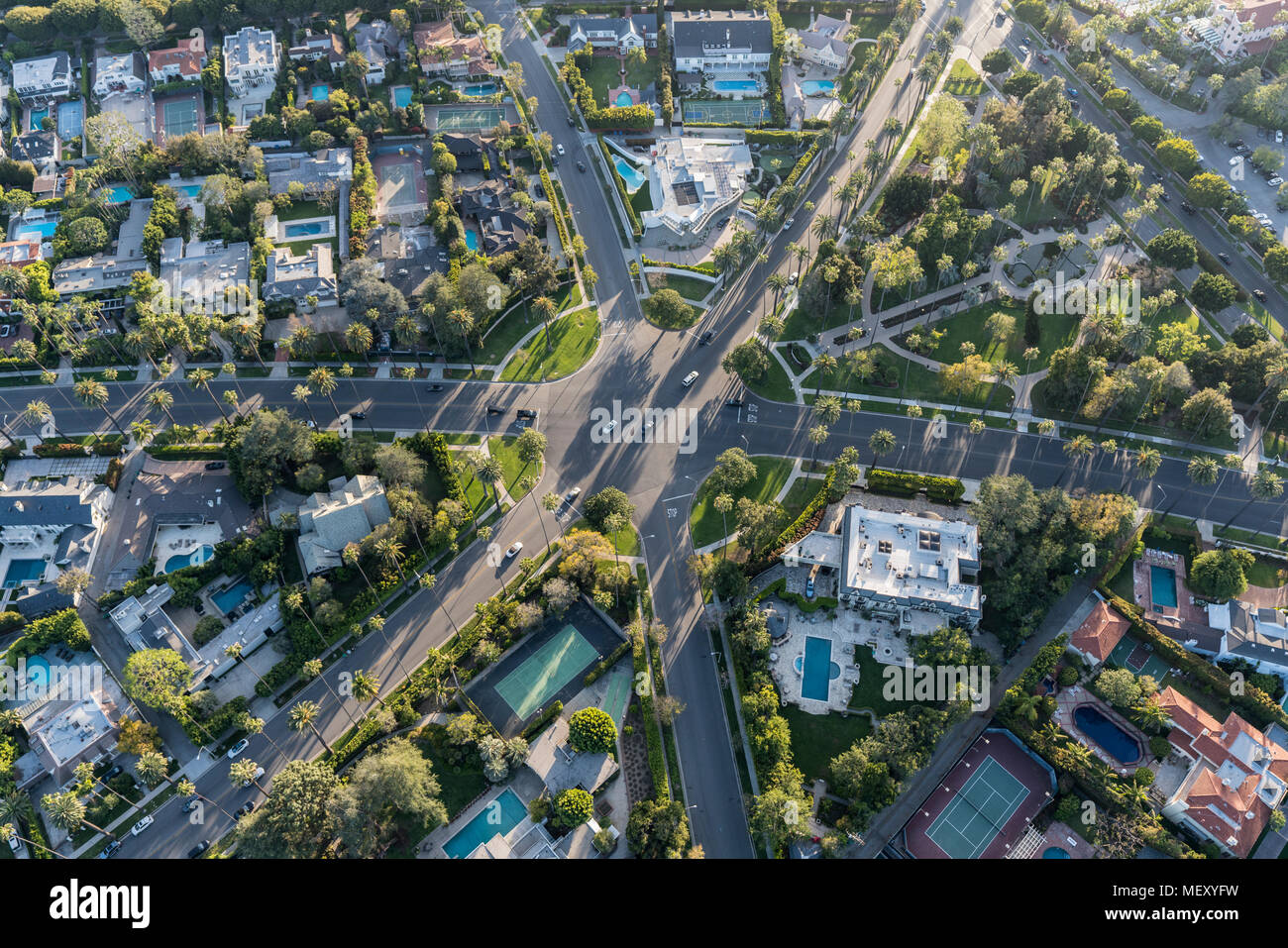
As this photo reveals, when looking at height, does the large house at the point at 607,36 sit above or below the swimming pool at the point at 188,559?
above

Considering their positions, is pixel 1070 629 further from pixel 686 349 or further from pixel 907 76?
pixel 907 76

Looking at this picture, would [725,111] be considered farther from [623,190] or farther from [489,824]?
[489,824]

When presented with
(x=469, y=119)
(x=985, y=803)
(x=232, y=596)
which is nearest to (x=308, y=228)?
(x=469, y=119)

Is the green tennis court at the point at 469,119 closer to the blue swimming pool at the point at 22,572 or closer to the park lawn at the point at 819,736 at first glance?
the blue swimming pool at the point at 22,572

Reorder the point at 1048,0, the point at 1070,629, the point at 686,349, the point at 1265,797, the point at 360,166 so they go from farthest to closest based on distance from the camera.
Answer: the point at 1048,0
the point at 360,166
the point at 686,349
the point at 1070,629
the point at 1265,797

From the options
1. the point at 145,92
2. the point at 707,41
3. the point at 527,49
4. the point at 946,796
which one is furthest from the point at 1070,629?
the point at 145,92

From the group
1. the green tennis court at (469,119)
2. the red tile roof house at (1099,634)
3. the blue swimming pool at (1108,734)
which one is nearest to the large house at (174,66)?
the green tennis court at (469,119)

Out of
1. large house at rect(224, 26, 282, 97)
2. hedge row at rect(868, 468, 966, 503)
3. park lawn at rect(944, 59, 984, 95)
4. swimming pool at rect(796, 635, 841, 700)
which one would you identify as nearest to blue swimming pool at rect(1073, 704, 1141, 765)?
swimming pool at rect(796, 635, 841, 700)
